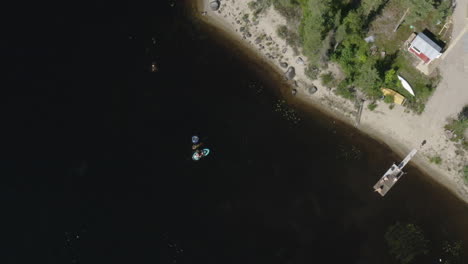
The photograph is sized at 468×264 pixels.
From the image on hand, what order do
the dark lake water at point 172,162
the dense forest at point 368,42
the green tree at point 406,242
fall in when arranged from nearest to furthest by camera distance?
the dark lake water at point 172,162 < the green tree at point 406,242 < the dense forest at point 368,42

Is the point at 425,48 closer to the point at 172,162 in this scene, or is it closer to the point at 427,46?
the point at 427,46

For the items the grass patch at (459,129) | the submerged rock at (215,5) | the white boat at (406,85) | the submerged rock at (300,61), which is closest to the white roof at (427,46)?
the white boat at (406,85)

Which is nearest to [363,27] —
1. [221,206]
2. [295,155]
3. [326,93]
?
[326,93]

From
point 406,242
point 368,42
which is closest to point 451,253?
point 406,242

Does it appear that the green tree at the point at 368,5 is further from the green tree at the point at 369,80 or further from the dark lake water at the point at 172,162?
the dark lake water at the point at 172,162

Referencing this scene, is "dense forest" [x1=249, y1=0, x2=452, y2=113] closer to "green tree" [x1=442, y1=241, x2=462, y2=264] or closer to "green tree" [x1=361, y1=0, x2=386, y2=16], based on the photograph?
"green tree" [x1=361, y1=0, x2=386, y2=16]

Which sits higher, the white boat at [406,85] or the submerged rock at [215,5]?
the white boat at [406,85]
